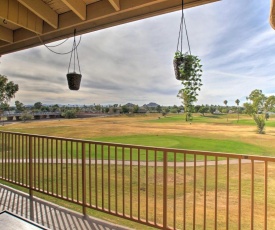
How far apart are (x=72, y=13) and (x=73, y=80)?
0.81 m

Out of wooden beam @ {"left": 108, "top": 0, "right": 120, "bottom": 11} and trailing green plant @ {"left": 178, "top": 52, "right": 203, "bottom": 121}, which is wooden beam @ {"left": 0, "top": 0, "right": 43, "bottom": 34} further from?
trailing green plant @ {"left": 178, "top": 52, "right": 203, "bottom": 121}

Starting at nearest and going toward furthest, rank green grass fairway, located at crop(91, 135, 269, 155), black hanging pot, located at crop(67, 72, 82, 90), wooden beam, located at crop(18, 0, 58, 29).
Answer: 1. wooden beam, located at crop(18, 0, 58, 29)
2. black hanging pot, located at crop(67, 72, 82, 90)
3. green grass fairway, located at crop(91, 135, 269, 155)

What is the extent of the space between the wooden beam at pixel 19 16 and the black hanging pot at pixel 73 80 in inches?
32.2

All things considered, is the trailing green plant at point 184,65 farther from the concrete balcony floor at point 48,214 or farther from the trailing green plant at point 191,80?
the concrete balcony floor at point 48,214

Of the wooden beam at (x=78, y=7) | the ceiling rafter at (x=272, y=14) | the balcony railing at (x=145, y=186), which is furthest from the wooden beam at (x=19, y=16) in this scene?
the ceiling rafter at (x=272, y=14)

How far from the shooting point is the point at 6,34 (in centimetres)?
284

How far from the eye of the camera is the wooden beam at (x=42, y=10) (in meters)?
1.97

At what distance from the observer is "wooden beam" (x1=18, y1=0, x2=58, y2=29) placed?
1973mm

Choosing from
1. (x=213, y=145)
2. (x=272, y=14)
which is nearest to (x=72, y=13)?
(x=272, y=14)

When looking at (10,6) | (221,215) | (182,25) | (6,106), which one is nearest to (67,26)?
(10,6)

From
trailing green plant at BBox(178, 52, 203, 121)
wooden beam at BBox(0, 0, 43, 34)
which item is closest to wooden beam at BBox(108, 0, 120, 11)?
trailing green plant at BBox(178, 52, 203, 121)

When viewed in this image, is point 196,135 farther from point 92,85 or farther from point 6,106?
point 6,106

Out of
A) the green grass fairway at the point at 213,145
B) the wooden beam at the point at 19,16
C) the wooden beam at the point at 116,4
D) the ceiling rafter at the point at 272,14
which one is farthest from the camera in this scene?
the green grass fairway at the point at 213,145

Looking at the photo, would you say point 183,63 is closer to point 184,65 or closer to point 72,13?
point 184,65
